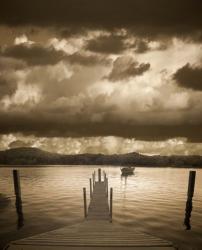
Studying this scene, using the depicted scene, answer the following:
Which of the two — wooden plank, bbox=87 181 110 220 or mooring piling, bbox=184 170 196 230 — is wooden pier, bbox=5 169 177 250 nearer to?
wooden plank, bbox=87 181 110 220

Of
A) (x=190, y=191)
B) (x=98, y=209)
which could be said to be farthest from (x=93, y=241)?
(x=190, y=191)

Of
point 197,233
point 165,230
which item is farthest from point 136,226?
point 197,233

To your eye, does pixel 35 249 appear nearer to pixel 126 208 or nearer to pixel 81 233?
pixel 81 233

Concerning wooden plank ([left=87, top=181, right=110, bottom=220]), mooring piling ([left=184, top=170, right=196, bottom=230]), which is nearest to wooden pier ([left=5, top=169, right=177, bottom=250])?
wooden plank ([left=87, top=181, right=110, bottom=220])

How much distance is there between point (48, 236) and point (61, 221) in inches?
582

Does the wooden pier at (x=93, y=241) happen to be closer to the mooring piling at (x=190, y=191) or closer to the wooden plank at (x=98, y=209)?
the wooden plank at (x=98, y=209)

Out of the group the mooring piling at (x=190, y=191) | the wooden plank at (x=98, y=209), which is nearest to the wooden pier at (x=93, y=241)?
the wooden plank at (x=98, y=209)

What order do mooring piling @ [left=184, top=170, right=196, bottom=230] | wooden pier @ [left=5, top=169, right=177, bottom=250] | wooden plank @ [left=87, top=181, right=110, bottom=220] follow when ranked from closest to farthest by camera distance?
wooden pier @ [left=5, top=169, right=177, bottom=250] → wooden plank @ [left=87, top=181, right=110, bottom=220] → mooring piling @ [left=184, top=170, right=196, bottom=230]

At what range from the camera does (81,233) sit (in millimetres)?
12570

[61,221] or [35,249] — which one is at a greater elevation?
[35,249]

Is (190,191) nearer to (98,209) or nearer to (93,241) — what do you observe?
(98,209)

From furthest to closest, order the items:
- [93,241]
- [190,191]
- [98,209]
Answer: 1. [190,191]
2. [98,209]
3. [93,241]

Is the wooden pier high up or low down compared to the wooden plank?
up

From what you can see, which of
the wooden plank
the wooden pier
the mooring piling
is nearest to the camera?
the wooden pier
